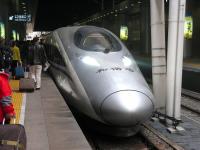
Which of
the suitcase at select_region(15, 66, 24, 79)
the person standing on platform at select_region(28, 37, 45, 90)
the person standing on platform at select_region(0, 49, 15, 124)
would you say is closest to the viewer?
the person standing on platform at select_region(0, 49, 15, 124)

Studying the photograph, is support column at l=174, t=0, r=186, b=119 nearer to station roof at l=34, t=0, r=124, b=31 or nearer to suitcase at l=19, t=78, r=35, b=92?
suitcase at l=19, t=78, r=35, b=92

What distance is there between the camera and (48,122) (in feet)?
28.0

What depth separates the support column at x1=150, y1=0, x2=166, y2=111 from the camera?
11.5 meters

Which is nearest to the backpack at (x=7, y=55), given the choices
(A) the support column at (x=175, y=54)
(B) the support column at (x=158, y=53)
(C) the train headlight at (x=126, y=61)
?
(B) the support column at (x=158, y=53)

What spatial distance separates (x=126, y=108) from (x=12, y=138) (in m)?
4.38

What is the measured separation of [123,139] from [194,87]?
9.38m

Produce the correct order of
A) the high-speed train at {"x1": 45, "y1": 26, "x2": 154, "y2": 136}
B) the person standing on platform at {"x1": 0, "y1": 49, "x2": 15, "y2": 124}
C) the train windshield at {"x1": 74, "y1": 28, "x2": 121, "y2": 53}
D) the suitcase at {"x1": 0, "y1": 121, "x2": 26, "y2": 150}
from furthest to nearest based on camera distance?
the train windshield at {"x1": 74, "y1": 28, "x2": 121, "y2": 53} < the high-speed train at {"x1": 45, "y1": 26, "x2": 154, "y2": 136} < the person standing on platform at {"x1": 0, "y1": 49, "x2": 15, "y2": 124} < the suitcase at {"x1": 0, "y1": 121, "x2": 26, "y2": 150}

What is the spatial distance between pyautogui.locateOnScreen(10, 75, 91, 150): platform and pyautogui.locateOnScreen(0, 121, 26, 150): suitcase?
2.09 m

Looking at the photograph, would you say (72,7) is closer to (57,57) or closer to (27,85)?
(57,57)

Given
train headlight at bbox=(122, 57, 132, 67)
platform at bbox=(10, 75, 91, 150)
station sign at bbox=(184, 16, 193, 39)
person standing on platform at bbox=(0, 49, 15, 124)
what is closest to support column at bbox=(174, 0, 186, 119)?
train headlight at bbox=(122, 57, 132, 67)

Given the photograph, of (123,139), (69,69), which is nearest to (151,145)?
(123,139)

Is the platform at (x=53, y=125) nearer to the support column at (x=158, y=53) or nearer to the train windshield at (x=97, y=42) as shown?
the support column at (x=158, y=53)

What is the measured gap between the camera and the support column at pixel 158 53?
11.5 m

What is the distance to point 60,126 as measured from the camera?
8133 millimetres
